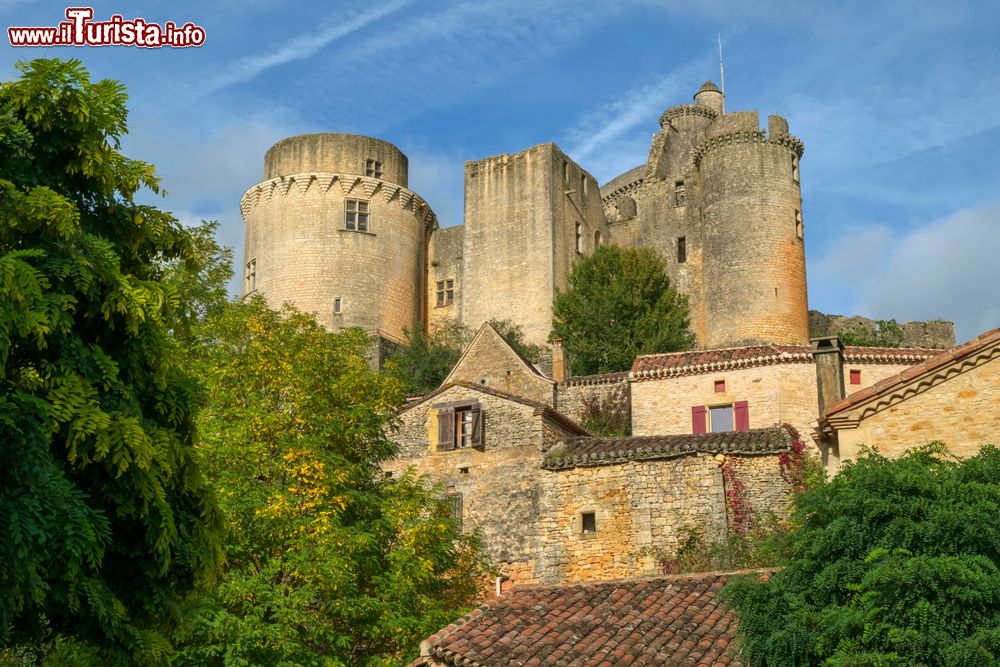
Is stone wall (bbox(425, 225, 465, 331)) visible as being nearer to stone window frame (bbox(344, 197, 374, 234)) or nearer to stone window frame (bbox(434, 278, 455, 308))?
stone window frame (bbox(434, 278, 455, 308))

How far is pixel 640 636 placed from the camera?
1586cm

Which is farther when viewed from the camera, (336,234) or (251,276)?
(251,276)

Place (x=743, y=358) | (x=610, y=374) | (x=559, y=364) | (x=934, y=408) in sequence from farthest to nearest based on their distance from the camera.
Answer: (x=559, y=364) < (x=610, y=374) < (x=743, y=358) < (x=934, y=408)

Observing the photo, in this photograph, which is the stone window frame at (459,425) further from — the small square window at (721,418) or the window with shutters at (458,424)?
the small square window at (721,418)

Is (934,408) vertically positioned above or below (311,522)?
above

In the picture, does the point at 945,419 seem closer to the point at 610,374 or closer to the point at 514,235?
the point at 610,374

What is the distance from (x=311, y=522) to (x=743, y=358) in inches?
708

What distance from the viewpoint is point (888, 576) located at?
1226cm

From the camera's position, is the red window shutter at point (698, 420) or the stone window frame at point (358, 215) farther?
the stone window frame at point (358, 215)

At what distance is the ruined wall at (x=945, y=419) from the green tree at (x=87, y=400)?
32.7ft

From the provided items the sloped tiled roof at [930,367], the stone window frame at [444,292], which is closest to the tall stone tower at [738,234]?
the stone window frame at [444,292]

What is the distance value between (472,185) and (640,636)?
4373cm

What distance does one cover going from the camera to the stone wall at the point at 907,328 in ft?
169

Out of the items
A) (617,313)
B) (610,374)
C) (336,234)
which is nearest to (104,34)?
(610,374)
